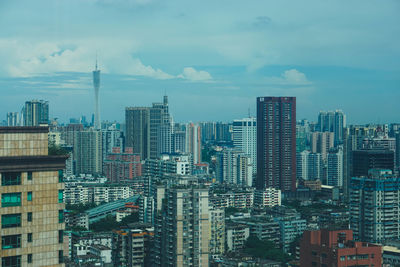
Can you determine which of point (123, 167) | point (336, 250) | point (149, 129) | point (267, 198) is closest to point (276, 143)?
point (267, 198)

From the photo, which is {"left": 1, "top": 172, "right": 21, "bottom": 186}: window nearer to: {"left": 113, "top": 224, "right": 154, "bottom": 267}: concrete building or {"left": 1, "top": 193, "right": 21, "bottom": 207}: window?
{"left": 1, "top": 193, "right": 21, "bottom": 207}: window

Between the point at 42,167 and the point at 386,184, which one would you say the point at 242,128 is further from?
the point at 42,167

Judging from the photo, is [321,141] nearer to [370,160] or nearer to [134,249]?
[370,160]

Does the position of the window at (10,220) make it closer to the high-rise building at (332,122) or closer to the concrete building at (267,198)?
the concrete building at (267,198)

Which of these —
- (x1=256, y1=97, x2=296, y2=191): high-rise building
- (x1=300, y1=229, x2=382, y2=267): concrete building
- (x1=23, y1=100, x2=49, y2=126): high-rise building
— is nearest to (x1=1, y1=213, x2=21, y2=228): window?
(x1=300, y1=229, x2=382, y2=267): concrete building

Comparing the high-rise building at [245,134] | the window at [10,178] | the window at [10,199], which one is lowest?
the window at [10,199]

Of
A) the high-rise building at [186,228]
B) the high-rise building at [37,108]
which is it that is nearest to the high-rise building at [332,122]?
the high-rise building at [37,108]
